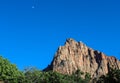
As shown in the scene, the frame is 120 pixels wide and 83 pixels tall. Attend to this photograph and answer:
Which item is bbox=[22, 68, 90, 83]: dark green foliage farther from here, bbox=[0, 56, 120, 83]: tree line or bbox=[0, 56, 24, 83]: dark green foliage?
bbox=[0, 56, 24, 83]: dark green foliage

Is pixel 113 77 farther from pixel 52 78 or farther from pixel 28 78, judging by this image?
pixel 28 78

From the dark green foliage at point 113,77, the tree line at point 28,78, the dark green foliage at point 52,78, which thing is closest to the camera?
the dark green foliage at point 113,77

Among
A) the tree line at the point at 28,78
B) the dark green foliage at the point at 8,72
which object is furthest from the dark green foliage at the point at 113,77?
the dark green foliage at the point at 8,72

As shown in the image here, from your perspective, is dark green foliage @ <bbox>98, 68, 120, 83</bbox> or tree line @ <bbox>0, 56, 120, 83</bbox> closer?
dark green foliage @ <bbox>98, 68, 120, 83</bbox>

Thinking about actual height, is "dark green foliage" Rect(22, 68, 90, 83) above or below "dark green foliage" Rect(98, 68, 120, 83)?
above

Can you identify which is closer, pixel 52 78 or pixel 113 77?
pixel 113 77

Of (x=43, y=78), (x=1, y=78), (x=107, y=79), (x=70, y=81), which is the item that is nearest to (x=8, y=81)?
(x=1, y=78)

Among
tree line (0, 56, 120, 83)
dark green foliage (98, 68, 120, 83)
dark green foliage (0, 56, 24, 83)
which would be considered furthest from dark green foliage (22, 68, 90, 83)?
dark green foliage (98, 68, 120, 83)

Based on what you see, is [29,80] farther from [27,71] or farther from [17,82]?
[27,71]

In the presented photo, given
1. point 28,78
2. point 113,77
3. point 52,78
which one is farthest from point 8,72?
point 113,77

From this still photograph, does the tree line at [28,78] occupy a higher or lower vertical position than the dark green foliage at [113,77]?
higher

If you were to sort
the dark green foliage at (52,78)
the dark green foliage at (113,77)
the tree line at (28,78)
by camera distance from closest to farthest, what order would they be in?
the dark green foliage at (113,77) < the tree line at (28,78) < the dark green foliage at (52,78)

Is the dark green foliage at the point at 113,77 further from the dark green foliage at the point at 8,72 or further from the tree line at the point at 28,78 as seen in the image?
the dark green foliage at the point at 8,72

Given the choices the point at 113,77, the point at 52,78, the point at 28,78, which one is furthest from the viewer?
the point at 28,78
